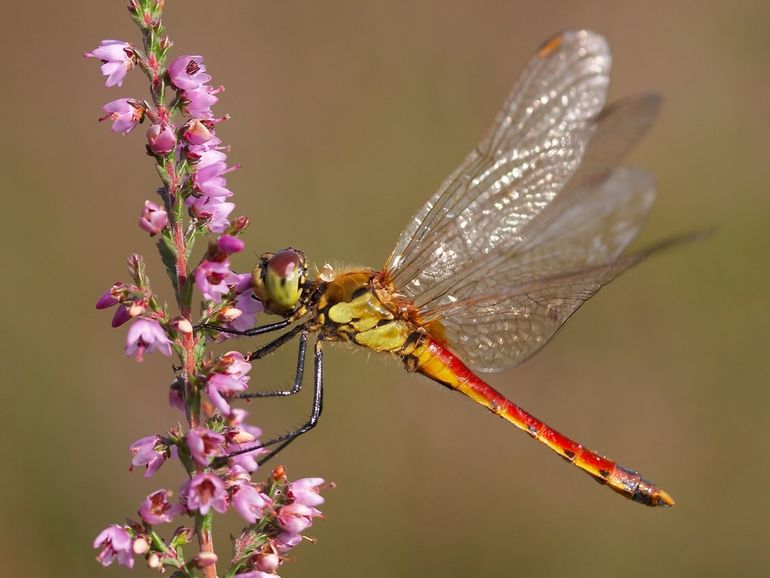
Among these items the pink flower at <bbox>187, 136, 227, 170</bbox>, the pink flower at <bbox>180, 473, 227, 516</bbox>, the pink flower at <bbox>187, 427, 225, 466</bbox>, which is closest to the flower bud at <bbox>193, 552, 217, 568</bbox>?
the pink flower at <bbox>180, 473, 227, 516</bbox>

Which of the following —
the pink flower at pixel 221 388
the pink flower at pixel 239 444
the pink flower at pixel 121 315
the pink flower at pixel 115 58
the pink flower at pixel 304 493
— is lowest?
the pink flower at pixel 304 493

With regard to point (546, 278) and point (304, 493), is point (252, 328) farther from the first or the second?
point (546, 278)

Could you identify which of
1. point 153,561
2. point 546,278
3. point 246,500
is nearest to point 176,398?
point 246,500

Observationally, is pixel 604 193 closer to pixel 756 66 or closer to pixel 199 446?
pixel 199 446

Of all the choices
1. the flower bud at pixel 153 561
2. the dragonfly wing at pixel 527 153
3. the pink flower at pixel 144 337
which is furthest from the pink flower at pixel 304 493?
the dragonfly wing at pixel 527 153

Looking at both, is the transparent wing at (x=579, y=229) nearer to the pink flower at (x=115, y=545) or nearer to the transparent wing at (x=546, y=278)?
the transparent wing at (x=546, y=278)

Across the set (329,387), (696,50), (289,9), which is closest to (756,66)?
(696,50)
